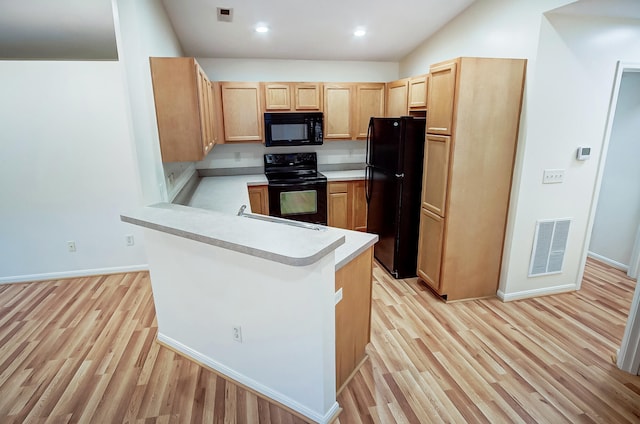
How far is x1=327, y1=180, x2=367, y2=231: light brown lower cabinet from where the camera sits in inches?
179

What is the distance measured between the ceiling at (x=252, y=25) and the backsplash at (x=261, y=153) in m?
1.20

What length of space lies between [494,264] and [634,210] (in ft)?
5.95

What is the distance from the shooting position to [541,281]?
3068mm

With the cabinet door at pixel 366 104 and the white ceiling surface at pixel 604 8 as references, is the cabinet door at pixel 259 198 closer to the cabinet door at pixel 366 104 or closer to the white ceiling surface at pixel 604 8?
the cabinet door at pixel 366 104

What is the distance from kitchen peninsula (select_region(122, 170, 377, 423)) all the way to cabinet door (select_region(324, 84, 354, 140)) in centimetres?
283

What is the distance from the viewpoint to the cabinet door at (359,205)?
460 centimetres

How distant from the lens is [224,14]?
323cm

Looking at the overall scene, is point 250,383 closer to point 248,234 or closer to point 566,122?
point 248,234

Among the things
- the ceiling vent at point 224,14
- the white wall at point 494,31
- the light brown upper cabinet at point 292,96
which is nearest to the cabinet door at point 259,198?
the light brown upper cabinet at point 292,96

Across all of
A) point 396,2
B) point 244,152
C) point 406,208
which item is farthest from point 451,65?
point 244,152

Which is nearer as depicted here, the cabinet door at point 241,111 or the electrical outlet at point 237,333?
the electrical outlet at point 237,333

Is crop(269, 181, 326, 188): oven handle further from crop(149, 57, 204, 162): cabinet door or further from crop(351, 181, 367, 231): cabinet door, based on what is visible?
crop(149, 57, 204, 162): cabinet door

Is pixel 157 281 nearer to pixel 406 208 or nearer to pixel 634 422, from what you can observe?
pixel 406 208

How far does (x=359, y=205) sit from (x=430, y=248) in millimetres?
1689
